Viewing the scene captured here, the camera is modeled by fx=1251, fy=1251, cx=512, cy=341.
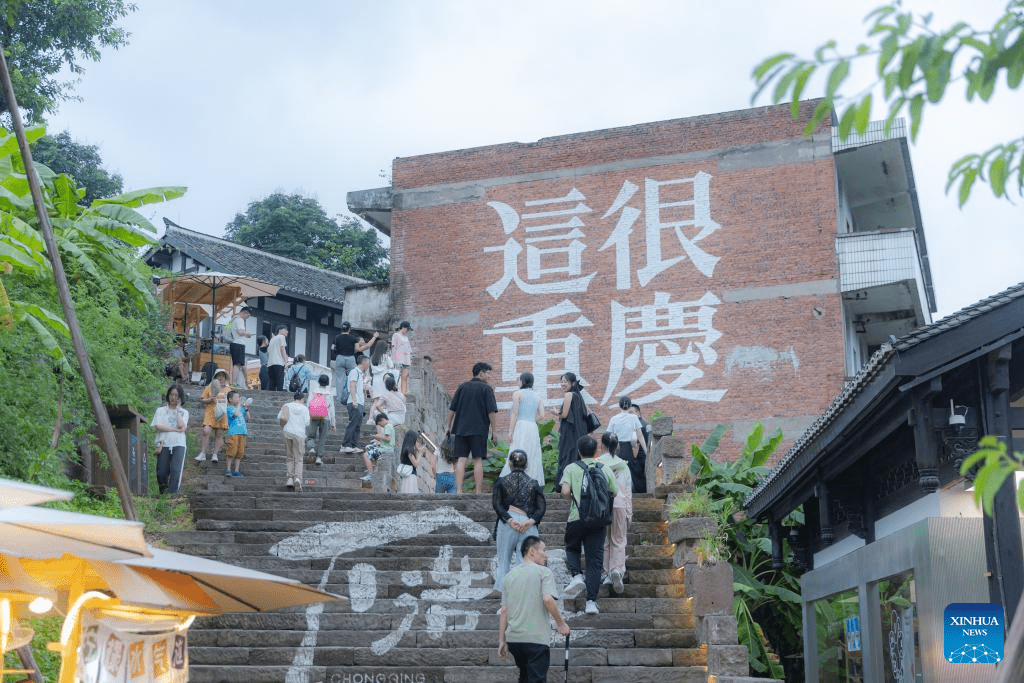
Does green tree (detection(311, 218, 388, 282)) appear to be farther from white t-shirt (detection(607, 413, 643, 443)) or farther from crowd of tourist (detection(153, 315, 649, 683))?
white t-shirt (detection(607, 413, 643, 443))

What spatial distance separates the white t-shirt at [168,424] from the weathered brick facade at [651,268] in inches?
388

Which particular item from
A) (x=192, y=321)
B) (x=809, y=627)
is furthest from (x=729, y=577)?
(x=192, y=321)

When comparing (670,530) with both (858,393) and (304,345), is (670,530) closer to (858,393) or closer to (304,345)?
(858,393)

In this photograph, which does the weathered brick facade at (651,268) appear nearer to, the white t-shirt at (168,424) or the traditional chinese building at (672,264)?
the traditional chinese building at (672,264)

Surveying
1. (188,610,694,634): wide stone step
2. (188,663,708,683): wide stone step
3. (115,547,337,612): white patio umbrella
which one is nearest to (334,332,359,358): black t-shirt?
(188,610,694,634): wide stone step

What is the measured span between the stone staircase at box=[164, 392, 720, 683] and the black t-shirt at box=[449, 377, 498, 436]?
0.86 meters

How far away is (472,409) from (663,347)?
1055cm

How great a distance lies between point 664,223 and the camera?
86.1 ft

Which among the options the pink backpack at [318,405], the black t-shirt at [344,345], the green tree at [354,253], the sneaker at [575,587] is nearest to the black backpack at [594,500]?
the sneaker at [575,587]

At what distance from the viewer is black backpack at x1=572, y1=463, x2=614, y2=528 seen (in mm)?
12102

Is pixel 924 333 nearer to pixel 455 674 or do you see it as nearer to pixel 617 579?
pixel 617 579

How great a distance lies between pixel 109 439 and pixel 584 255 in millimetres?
20052

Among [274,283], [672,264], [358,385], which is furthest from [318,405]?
[274,283]

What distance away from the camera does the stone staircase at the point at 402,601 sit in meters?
11.8
